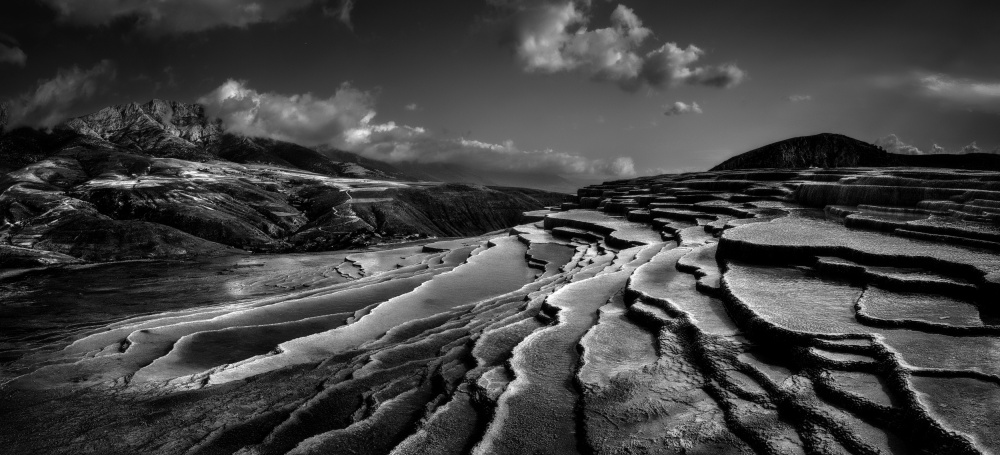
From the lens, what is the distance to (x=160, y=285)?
1259 inches

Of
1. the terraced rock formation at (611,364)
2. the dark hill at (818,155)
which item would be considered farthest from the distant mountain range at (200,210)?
the terraced rock formation at (611,364)

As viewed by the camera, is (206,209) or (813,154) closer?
(206,209)

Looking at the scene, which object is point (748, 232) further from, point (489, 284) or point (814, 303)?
point (489, 284)

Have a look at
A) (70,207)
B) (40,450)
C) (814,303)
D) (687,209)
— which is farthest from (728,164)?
(70,207)

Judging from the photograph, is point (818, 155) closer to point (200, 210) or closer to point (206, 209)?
point (206, 209)

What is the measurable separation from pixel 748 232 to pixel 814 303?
19.1 feet

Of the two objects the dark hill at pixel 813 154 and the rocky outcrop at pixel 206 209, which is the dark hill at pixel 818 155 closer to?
the dark hill at pixel 813 154

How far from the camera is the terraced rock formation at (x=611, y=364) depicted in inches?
222

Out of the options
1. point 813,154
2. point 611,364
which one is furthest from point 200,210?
point 813,154

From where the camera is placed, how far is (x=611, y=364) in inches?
306

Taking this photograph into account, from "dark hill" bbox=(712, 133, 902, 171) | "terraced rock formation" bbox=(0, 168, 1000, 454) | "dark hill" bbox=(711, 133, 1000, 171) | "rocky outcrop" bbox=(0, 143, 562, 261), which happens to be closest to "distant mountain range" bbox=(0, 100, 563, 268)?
"rocky outcrop" bbox=(0, 143, 562, 261)

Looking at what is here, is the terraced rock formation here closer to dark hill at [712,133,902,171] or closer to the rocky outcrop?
the rocky outcrop

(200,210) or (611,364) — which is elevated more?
(200,210)

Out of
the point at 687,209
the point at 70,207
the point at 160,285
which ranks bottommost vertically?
the point at 160,285
